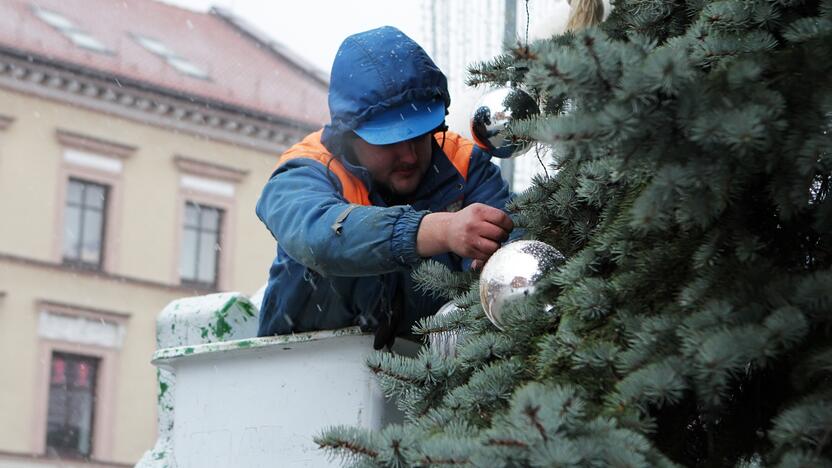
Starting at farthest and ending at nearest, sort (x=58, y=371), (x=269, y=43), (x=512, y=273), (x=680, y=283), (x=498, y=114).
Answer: (x=269, y=43), (x=58, y=371), (x=498, y=114), (x=512, y=273), (x=680, y=283)

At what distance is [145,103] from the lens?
2353cm

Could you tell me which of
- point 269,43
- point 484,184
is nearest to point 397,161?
point 484,184

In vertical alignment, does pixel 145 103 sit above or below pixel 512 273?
above

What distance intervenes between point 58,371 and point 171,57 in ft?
19.9

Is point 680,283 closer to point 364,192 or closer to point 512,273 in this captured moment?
point 512,273

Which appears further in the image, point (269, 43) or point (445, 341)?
point (269, 43)

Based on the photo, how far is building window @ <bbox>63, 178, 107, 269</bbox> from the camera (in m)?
22.6

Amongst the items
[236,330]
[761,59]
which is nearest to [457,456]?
[761,59]

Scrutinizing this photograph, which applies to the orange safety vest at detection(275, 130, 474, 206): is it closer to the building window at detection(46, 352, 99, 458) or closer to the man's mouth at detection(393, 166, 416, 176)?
the man's mouth at detection(393, 166, 416, 176)

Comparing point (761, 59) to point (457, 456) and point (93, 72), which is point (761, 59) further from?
point (93, 72)

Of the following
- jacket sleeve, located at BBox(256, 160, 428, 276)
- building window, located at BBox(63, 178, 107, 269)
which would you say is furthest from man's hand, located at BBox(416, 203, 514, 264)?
building window, located at BBox(63, 178, 107, 269)

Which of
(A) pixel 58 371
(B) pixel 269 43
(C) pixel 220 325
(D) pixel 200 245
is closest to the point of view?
(C) pixel 220 325

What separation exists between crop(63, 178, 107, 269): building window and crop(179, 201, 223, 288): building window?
1.45m

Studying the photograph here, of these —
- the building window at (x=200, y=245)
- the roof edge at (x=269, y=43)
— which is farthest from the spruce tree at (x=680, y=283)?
the roof edge at (x=269, y=43)
